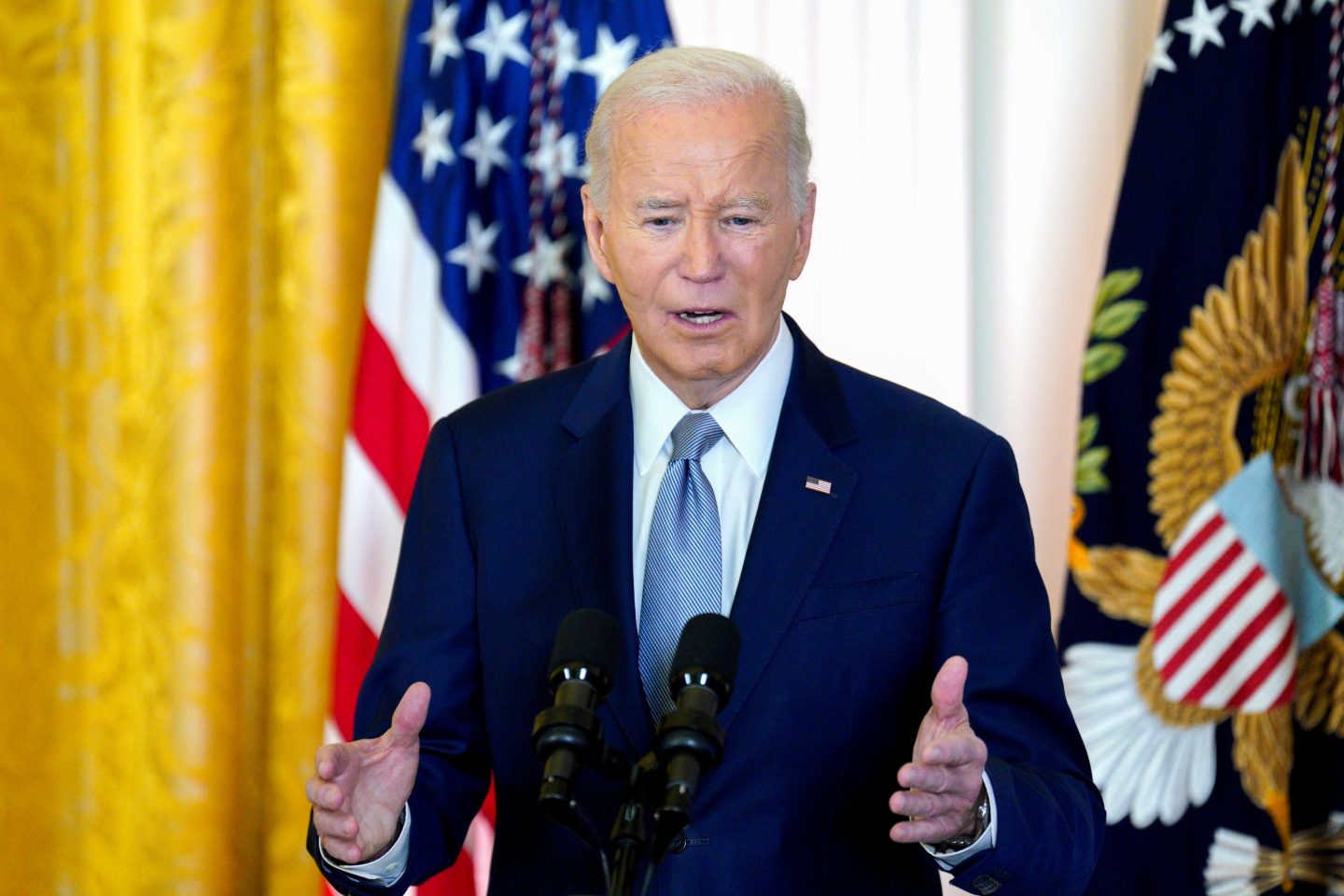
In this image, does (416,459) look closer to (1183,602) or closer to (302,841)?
(302,841)

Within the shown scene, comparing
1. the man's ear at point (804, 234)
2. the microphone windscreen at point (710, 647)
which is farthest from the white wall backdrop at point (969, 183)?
the microphone windscreen at point (710, 647)

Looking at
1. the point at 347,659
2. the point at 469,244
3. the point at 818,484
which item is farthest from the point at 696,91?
the point at 347,659

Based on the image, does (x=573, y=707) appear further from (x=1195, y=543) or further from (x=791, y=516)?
(x=1195, y=543)

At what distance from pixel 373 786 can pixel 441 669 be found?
11.2 inches

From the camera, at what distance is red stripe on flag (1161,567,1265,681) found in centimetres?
282

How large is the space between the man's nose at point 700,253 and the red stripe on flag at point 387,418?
4.92 feet

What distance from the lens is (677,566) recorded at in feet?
5.71

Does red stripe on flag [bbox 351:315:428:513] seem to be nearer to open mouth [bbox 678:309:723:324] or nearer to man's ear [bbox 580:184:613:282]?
man's ear [bbox 580:184:613:282]

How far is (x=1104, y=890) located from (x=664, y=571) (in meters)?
1.62

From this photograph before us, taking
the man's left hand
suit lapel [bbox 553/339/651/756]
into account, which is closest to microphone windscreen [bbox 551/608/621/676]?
the man's left hand

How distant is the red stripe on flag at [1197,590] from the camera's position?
2.83 m

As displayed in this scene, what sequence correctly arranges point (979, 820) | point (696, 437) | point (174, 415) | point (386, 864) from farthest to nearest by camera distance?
point (174, 415) < point (696, 437) < point (386, 864) < point (979, 820)

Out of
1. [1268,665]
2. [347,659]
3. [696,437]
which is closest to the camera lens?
[696,437]

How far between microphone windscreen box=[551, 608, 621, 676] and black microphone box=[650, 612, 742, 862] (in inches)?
2.3
